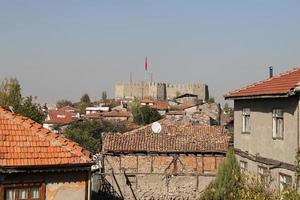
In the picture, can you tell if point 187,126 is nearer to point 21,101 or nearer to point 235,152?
point 235,152

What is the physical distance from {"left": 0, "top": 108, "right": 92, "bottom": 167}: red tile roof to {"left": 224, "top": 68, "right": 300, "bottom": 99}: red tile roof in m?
8.08

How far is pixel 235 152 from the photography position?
23.6 m

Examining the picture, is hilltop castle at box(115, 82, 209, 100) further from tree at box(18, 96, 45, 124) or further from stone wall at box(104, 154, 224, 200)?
stone wall at box(104, 154, 224, 200)

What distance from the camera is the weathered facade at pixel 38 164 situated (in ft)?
39.5

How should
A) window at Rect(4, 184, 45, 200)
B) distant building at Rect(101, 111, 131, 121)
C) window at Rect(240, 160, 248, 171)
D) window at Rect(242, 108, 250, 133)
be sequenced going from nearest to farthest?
window at Rect(4, 184, 45, 200), window at Rect(242, 108, 250, 133), window at Rect(240, 160, 248, 171), distant building at Rect(101, 111, 131, 121)

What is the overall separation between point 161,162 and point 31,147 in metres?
18.7

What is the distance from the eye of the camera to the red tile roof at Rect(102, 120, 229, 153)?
101 feet

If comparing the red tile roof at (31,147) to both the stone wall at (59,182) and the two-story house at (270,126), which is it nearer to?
the stone wall at (59,182)

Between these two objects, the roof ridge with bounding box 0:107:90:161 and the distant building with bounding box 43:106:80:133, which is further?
A: the distant building with bounding box 43:106:80:133

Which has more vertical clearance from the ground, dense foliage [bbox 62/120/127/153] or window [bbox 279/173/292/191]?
dense foliage [bbox 62/120/127/153]

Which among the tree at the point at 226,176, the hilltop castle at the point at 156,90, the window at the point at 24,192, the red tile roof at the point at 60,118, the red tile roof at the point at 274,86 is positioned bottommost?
the tree at the point at 226,176

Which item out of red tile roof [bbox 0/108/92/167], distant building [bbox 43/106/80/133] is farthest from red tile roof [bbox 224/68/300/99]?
distant building [bbox 43/106/80/133]

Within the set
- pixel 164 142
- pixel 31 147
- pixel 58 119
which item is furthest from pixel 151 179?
pixel 58 119

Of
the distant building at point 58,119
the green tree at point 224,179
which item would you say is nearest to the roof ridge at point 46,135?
the green tree at point 224,179
